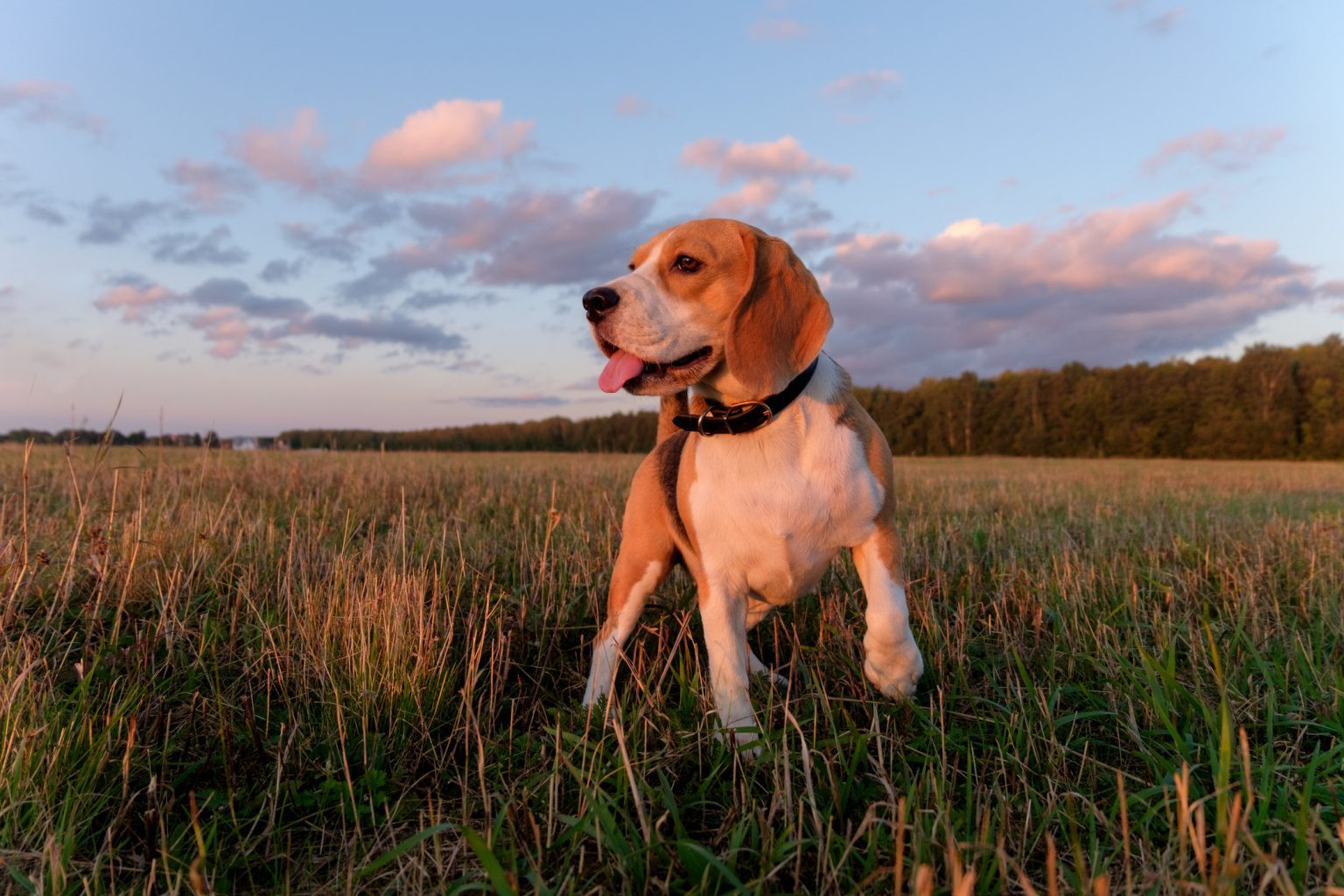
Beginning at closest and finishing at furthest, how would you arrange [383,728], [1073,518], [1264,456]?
[383,728] < [1073,518] < [1264,456]

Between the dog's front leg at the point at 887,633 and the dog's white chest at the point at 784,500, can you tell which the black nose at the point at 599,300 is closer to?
the dog's white chest at the point at 784,500

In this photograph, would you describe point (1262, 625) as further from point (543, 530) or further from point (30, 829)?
point (30, 829)

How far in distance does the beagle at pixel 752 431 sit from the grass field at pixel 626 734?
303mm

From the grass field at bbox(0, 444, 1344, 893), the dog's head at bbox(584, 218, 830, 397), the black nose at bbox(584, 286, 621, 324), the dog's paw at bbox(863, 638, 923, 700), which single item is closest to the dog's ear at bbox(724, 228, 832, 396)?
the dog's head at bbox(584, 218, 830, 397)

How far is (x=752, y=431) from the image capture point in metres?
3.11

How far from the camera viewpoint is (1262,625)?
3.82 meters

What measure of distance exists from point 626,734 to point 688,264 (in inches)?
72.1

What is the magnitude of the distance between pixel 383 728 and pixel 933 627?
92.0 inches

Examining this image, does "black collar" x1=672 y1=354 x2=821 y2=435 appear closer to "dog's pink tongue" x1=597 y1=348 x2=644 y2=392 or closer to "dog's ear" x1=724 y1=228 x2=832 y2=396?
"dog's ear" x1=724 y1=228 x2=832 y2=396

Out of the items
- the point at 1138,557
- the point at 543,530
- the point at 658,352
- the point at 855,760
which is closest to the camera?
the point at 855,760

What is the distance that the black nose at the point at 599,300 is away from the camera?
3012 millimetres

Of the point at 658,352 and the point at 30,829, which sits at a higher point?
the point at 658,352

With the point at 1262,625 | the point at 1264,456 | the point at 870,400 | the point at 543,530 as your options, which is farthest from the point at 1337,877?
the point at 870,400

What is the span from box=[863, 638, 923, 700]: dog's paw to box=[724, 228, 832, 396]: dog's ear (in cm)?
111
